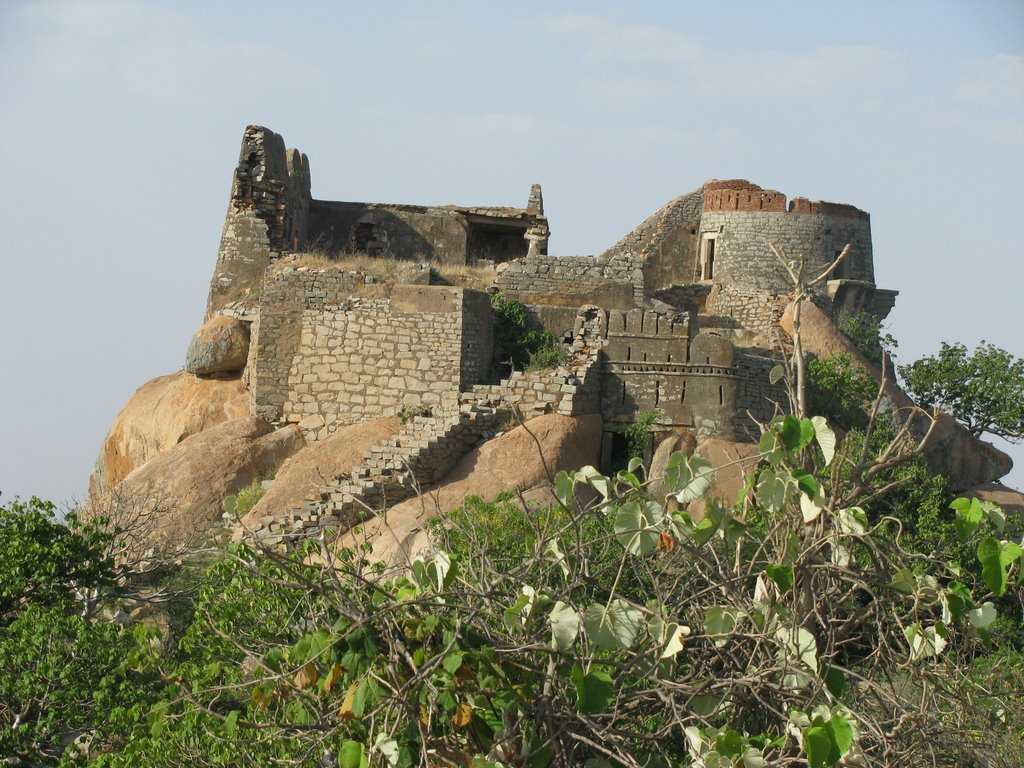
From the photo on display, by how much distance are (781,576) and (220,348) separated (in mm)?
16936

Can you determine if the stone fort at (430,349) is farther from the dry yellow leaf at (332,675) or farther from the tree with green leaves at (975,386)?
the dry yellow leaf at (332,675)

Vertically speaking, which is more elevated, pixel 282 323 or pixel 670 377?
pixel 282 323

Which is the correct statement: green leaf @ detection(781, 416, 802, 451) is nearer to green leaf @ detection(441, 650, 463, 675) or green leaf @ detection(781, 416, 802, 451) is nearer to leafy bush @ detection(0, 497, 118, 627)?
green leaf @ detection(441, 650, 463, 675)

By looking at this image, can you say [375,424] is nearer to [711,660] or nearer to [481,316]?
[481,316]

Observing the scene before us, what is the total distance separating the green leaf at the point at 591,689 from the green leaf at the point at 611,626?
169 mm

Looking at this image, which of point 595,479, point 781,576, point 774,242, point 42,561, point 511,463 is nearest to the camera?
point 781,576

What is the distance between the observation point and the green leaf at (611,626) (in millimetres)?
7308

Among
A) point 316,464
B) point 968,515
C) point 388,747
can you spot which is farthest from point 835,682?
point 316,464

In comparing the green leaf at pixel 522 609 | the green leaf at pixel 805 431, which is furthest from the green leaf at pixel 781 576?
the green leaf at pixel 522 609

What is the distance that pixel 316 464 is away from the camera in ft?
66.8

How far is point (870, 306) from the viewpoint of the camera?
29.0 metres

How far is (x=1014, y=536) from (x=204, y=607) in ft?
42.4

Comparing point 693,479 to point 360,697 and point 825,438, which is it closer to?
point 825,438

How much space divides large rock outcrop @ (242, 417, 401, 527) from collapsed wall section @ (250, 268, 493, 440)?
1.31 feet
